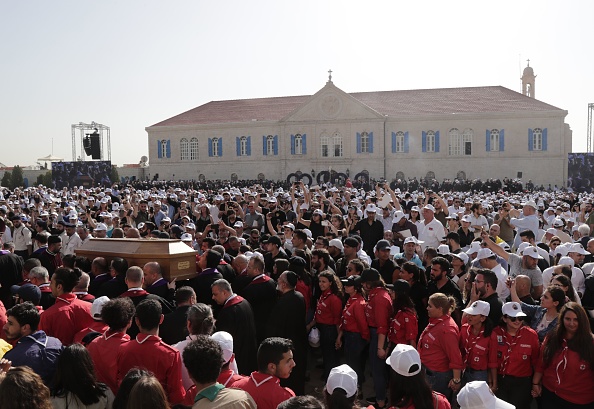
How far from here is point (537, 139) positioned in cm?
4909

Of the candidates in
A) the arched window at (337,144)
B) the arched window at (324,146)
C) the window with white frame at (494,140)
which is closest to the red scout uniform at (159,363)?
the window with white frame at (494,140)

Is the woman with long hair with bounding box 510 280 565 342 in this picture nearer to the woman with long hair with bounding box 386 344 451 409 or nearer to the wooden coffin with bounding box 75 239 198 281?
the woman with long hair with bounding box 386 344 451 409

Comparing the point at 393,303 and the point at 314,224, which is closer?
the point at 393,303

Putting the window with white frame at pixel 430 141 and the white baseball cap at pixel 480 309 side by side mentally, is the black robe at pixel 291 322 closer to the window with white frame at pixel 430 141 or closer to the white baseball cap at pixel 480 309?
the white baseball cap at pixel 480 309

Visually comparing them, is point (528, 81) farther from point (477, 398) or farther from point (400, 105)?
point (477, 398)

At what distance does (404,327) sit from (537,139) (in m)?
47.9

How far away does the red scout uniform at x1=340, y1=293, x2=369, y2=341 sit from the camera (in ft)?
21.9

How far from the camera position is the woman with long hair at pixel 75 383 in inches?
148

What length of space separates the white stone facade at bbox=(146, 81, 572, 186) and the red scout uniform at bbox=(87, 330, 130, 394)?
159 ft

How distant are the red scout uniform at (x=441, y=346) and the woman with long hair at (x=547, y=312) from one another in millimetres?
851

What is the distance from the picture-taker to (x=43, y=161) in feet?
255

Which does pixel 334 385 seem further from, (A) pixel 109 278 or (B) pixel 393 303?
(A) pixel 109 278

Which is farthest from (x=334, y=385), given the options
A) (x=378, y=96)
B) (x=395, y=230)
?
(x=378, y=96)

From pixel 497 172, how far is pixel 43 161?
198 feet
